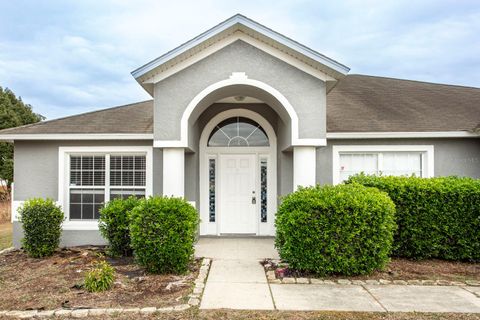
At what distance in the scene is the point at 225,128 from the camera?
10797 mm

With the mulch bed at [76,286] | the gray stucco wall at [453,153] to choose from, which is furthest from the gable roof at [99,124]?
the gray stucco wall at [453,153]

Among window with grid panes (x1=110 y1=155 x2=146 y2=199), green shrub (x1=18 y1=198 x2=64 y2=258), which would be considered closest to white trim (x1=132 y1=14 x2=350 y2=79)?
window with grid panes (x1=110 y1=155 x2=146 y2=199)

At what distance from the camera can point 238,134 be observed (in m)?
10.8

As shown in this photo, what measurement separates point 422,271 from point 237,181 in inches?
215

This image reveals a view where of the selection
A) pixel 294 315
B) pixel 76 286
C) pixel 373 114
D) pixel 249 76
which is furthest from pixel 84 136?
pixel 373 114

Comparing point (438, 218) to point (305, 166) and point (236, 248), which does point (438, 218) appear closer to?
point (305, 166)

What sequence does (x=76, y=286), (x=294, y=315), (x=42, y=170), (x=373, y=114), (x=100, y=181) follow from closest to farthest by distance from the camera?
(x=294, y=315) < (x=76, y=286) < (x=42, y=170) < (x=100, y=181) < (x=373, y=114)

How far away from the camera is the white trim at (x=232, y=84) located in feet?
26.0

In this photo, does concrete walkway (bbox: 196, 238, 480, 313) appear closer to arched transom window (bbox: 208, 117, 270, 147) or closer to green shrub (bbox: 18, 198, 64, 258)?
green shrub (bbox: 18, 198, 64, 258)

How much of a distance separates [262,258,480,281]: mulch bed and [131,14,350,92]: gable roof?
435cm

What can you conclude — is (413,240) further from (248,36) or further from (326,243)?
(248,36)

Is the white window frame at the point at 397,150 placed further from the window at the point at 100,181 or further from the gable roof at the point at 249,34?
the window at the point at 100,181

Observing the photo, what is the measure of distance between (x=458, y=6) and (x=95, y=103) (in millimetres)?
53941

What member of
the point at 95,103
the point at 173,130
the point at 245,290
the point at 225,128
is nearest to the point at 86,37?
the point at 225,128
